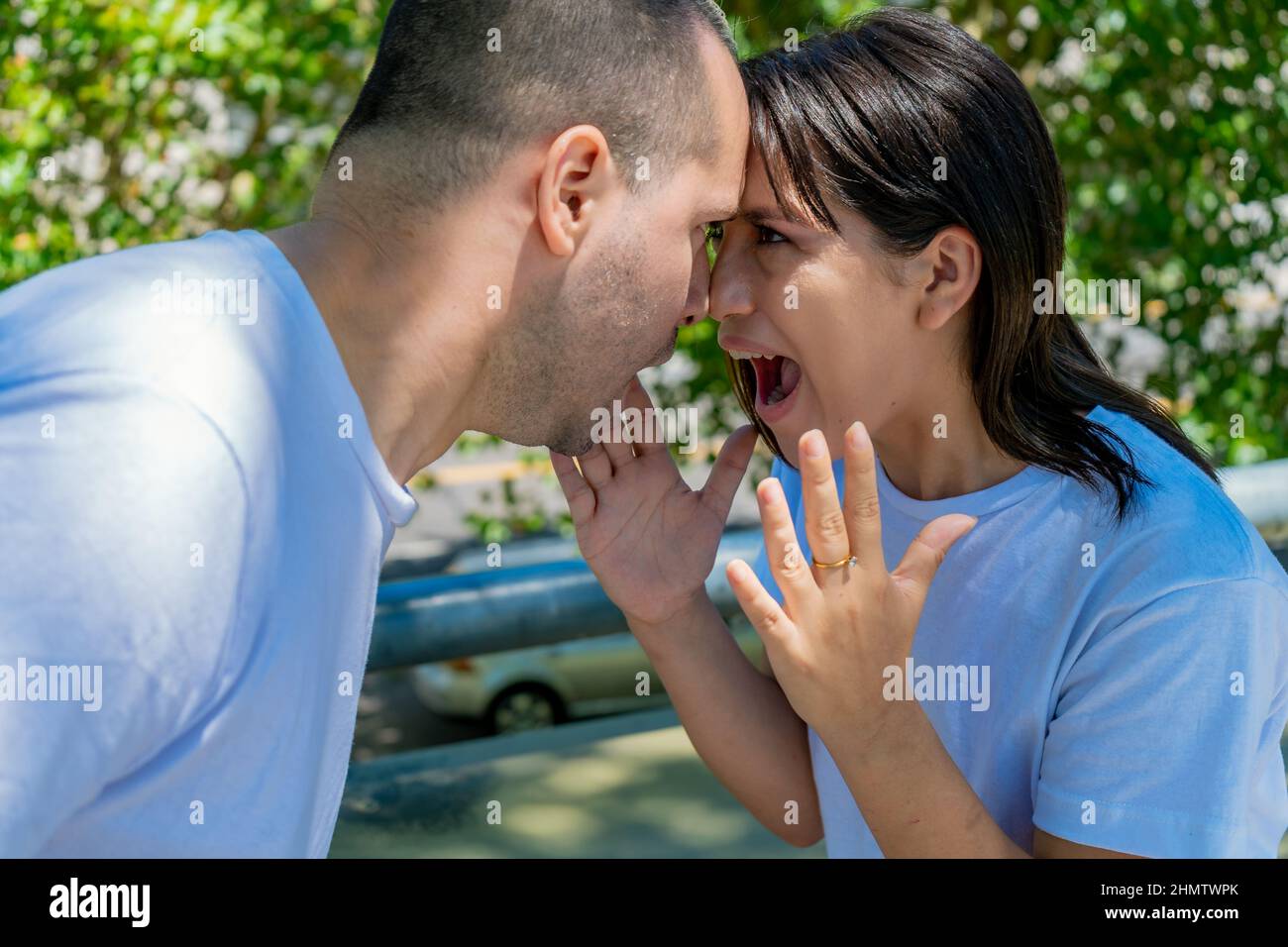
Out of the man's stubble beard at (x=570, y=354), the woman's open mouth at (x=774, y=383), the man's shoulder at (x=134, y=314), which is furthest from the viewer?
the woman's open mouth at (x=774, y=383)

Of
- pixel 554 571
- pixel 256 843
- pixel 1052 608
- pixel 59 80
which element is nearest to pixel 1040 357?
pixel 1052 608

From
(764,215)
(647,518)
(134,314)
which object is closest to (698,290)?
(764,215)

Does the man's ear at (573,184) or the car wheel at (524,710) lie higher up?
the man's ear at (573,184)

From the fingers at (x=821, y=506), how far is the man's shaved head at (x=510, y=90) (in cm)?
49

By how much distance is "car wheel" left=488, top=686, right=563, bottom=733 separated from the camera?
265 inches

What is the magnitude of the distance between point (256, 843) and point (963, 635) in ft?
3.63

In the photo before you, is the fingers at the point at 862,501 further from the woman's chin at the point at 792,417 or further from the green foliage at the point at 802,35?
the green foliage at the point at 802,35

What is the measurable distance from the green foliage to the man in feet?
7.98

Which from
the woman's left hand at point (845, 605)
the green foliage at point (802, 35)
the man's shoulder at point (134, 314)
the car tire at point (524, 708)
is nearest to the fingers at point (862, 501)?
the woman's left hand at point (845, 605)

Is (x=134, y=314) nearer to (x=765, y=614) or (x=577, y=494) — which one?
(x=765, y=614)

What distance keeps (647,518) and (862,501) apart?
71cm

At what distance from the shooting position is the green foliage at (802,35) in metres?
4.23

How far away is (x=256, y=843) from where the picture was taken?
136 centimetres

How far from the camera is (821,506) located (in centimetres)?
→ 174
